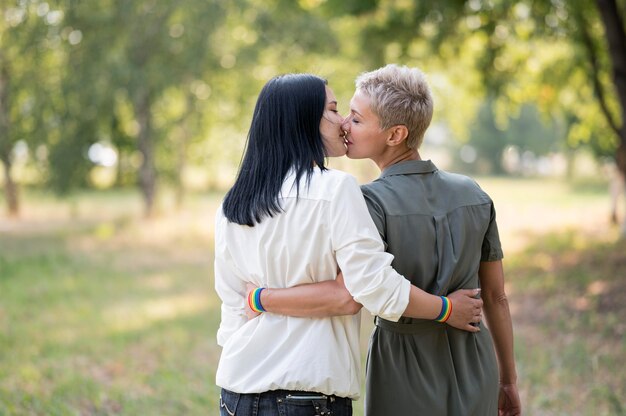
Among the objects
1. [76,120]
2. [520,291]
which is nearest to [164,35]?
[76,120]

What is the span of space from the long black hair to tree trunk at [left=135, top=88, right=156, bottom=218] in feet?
60.2

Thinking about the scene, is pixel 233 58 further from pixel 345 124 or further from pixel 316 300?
pixel 316 300

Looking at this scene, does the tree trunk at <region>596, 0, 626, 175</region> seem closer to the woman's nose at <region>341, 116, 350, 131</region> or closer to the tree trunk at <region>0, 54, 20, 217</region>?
the woman's nose at <region>341, 116, 350, 131</region>

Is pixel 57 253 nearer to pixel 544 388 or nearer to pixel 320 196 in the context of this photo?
pixel 544 388

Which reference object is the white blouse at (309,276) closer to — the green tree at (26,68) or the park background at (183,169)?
the park background at (183,169)

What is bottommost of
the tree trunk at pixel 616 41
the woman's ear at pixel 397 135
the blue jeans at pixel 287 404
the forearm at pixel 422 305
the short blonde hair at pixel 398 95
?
the blue jeans at pixel 287 404

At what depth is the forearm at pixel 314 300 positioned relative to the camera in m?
2.44

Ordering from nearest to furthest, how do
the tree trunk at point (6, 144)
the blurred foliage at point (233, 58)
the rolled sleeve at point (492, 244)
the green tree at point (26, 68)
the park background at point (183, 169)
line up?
the rolled sleeve at point (492, 244) → the park background at point (183, 169) → the blurred foliage at point (233, 58) → the green tree at point (26, 68) → the tree trunk at point (6, 144)

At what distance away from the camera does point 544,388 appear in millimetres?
6242

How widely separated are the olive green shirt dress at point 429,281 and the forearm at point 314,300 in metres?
0.22

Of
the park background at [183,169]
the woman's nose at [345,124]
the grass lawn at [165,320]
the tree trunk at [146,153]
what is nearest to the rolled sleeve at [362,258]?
the woman's nose at [345,124]

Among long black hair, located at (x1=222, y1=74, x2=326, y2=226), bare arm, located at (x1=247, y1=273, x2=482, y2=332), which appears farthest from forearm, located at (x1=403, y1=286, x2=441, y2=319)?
long black hair, located at (x1=222, y1=74, x2=326, y2=226)

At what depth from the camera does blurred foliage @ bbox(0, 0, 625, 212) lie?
11617 millimetres

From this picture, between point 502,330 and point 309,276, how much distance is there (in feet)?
2.81
